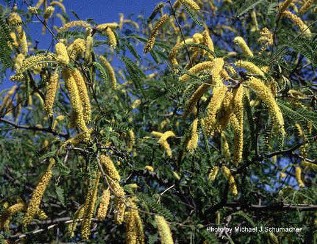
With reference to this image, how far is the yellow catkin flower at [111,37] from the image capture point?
8.47 feet

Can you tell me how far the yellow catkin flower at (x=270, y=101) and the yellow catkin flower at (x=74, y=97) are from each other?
2.58 ft

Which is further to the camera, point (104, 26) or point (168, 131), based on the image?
point (168, 131)

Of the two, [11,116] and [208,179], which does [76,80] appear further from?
[11,116]

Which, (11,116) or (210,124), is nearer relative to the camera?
(210,124)

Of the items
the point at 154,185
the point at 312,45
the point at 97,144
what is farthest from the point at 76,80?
the point at 154,185

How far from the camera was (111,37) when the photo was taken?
262 centimetres

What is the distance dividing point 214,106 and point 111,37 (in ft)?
3.87

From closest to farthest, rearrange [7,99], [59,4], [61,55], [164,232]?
[164,232] → [61,55] → [59,4] → [7,99]

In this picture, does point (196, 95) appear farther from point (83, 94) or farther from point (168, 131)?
point (168, 131)

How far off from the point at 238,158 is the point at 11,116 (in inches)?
170

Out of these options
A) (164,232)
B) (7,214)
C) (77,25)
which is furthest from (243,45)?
(7,214)

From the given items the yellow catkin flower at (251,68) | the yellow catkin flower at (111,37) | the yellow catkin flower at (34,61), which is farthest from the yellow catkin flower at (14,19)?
the yellow catkin flower at (251,68)

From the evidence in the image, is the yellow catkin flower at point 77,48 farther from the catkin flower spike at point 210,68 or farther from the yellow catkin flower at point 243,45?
the yellow catkin flower at point 243,45

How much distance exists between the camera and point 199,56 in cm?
302
